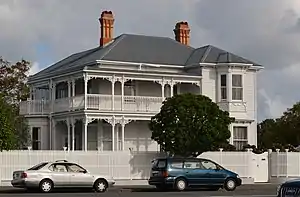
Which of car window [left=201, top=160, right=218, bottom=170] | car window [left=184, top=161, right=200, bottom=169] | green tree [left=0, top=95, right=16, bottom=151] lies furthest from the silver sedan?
car window [left=201, top=160, right=218, bottom=170]

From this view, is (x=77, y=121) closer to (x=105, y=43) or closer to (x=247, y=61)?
(x=105, y=43)

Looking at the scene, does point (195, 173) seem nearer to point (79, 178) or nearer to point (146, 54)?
point (79, 178)

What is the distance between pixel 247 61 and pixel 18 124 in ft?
52.7

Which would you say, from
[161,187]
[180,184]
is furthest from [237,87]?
[180,184]

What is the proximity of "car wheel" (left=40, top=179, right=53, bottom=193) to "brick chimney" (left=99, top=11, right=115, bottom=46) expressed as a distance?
21600 millimetres

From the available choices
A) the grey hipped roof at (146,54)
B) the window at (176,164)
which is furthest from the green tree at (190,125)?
the grey hipped roof at (146,54)

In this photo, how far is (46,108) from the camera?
50281 mm

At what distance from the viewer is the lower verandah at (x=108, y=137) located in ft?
160

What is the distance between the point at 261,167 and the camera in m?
44.9

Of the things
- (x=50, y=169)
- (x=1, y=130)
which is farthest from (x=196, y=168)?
(x=1, y=130)

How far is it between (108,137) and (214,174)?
14958 millimetres

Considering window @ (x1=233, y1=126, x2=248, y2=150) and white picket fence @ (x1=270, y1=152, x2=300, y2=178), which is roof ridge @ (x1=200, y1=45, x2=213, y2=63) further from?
white picket fence @ (x1=270, y1=152, x2=300, y2=178)

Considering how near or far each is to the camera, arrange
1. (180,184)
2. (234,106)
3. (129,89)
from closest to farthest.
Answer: (180,184) → (129,89) → (234,106)

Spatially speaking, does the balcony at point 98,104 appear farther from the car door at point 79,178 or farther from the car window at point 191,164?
the car door at point 79,178
